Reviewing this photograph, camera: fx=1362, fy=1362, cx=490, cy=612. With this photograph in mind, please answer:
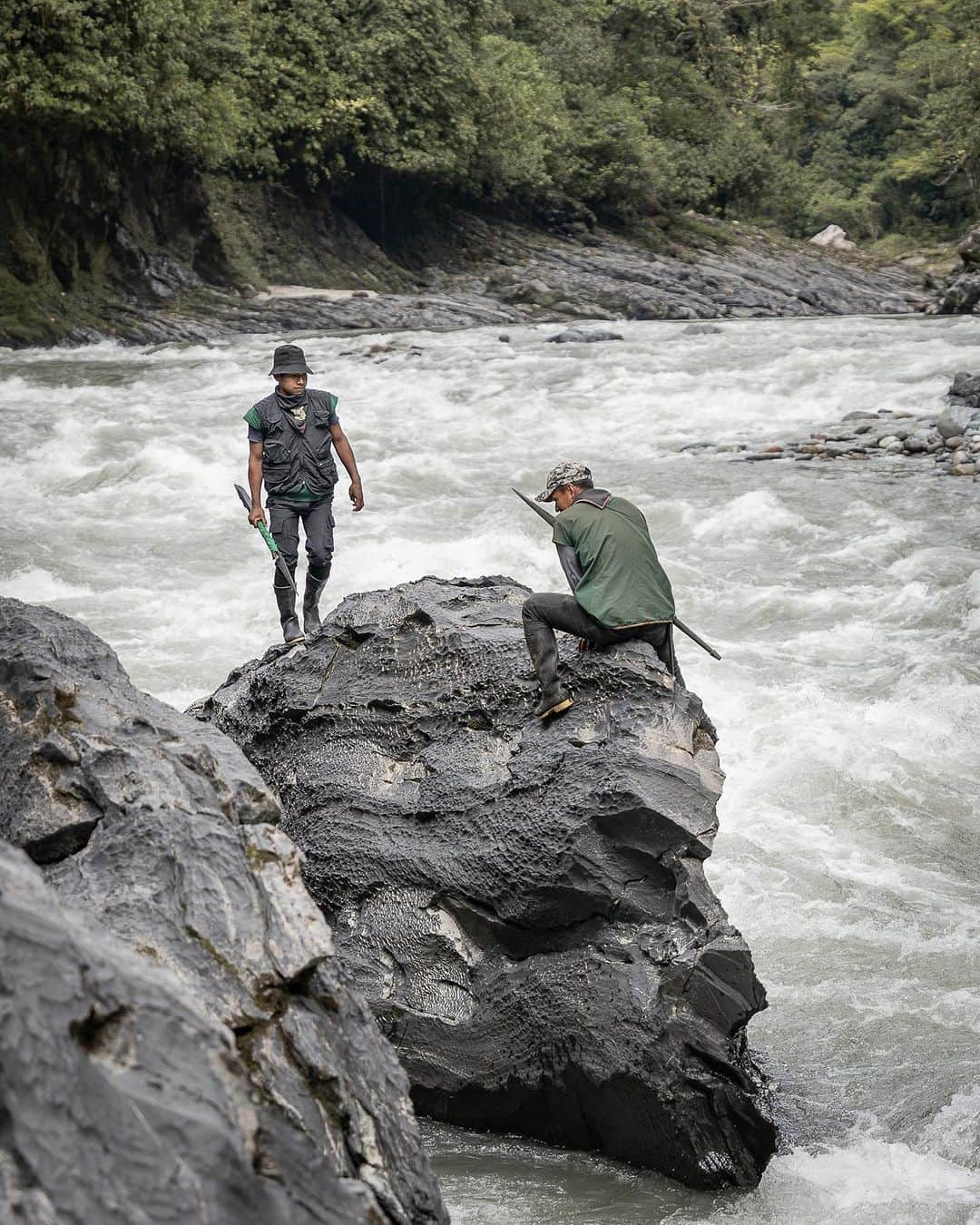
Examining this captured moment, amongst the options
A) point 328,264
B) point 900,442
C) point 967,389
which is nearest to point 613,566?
point 900,442

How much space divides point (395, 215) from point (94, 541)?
2669 centimetres

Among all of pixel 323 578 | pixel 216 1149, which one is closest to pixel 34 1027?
pixel 216 1149

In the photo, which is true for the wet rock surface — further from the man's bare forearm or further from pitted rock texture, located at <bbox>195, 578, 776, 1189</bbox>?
pitted rock texture, located at <bbox>195, 578, 776, 1189</bbox>

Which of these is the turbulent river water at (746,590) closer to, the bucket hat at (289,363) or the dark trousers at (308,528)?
the dark trousers at (308,528)

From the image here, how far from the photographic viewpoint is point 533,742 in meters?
4.97

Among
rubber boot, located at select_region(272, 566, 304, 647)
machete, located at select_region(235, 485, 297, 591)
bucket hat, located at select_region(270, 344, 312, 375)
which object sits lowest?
rubber boot, located at select_region(272, 566, 304, 647)

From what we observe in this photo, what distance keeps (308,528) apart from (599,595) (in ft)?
8.77

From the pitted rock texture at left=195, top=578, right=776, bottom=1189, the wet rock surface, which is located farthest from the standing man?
the wet rock surface

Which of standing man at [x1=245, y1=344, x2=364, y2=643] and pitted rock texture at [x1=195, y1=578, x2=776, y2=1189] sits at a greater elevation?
standing man at [x1=245, y1=344, x2=364, y2=643]

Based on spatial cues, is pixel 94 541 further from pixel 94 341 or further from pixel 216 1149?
pixel 94 341

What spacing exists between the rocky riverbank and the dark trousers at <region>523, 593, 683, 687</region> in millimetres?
9801

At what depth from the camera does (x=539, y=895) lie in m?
4.53

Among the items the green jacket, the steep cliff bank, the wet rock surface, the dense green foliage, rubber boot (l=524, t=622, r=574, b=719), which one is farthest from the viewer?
the wet rock surface

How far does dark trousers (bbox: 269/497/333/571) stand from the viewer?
7.35 meters
